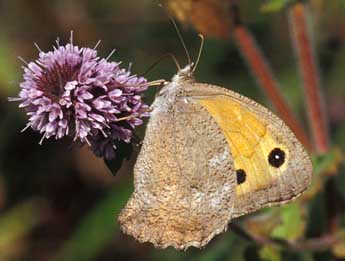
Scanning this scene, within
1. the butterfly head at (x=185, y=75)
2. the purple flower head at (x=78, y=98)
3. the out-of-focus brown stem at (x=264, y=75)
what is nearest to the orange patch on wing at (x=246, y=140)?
the butterfly head at (x=185, y=75)

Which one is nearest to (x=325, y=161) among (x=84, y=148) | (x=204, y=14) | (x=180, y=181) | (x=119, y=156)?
(x=204, y=14)

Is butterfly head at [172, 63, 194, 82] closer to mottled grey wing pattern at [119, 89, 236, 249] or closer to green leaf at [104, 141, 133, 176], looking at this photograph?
mottled grey wing pattern at [119, 89, 236, 249]

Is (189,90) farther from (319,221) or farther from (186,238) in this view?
(319,221)

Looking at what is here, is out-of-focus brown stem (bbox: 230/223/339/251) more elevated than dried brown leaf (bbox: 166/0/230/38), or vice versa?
dried brown leaf (bbox: 166/0/230/38)

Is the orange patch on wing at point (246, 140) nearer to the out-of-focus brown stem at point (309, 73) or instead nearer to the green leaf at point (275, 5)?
the green leaf at point (275, 5)

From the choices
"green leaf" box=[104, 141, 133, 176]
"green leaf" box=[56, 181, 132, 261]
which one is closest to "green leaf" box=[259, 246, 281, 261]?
"green leaf" box=[104, 141, 133, 176]

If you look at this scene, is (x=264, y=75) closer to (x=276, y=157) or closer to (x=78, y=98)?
(x=276, y=157)
